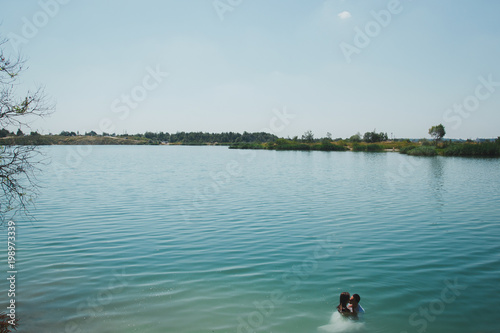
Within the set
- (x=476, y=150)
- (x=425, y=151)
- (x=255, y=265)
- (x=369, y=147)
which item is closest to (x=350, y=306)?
(x=255, y=265)

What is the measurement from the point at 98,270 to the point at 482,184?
34.3 metres

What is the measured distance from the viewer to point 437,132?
115 m

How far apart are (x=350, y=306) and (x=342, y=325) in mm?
567

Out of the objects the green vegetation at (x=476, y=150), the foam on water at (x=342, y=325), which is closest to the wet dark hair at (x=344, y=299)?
the foam on water at (x=342, y=325)

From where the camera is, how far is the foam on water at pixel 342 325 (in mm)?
7824

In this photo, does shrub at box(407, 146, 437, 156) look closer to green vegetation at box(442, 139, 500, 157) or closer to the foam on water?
green vegetation at box(442, 139, 500, 157)

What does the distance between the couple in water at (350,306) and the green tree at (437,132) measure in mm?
122121

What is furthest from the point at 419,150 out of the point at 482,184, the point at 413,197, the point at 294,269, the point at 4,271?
the point at 4,271

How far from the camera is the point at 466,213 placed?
20.1 m

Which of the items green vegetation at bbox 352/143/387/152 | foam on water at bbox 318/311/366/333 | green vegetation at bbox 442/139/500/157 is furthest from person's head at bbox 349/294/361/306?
green vegetation at bbox 352/143/387/152

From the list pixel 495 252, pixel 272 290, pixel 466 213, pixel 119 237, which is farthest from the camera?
pixel 466 213

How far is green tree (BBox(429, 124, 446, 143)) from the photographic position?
373 feet

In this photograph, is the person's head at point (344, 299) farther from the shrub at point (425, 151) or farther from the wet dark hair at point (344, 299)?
the shrub at point (425, 151)

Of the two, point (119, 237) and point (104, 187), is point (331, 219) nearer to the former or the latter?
point (119, 237)
